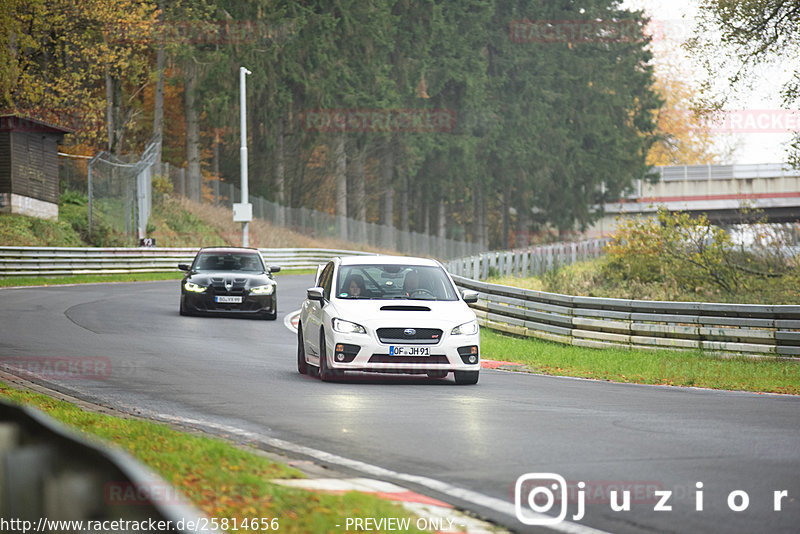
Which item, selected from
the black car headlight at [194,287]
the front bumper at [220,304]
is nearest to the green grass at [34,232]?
the black car headlight at [194,287]

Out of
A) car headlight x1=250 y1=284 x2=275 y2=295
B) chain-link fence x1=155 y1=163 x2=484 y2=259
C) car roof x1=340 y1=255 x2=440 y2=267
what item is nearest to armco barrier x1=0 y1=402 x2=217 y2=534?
car roof x1=340 y1=255 x2=440 y2=267

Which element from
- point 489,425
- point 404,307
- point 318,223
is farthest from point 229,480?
point 318,223

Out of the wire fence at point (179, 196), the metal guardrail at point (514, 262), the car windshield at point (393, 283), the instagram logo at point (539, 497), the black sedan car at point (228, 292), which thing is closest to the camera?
the instagram logo at point (539, 497)

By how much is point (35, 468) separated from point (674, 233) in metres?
24.8

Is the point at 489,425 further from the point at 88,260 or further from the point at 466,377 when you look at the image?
the point at 88,260

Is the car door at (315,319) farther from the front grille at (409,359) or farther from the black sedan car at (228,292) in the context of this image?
the black sedan car at (228,292)

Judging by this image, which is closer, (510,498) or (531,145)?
(510,498)

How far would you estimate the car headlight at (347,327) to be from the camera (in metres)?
14.0

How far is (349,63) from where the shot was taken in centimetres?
5881

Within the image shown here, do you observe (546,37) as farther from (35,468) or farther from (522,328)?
(35,468)

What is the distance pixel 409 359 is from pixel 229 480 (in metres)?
7.27

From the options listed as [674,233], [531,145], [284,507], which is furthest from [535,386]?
[531,145]

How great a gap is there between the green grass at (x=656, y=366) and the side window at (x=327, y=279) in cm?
364

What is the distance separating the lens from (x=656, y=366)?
17609 millimetres
